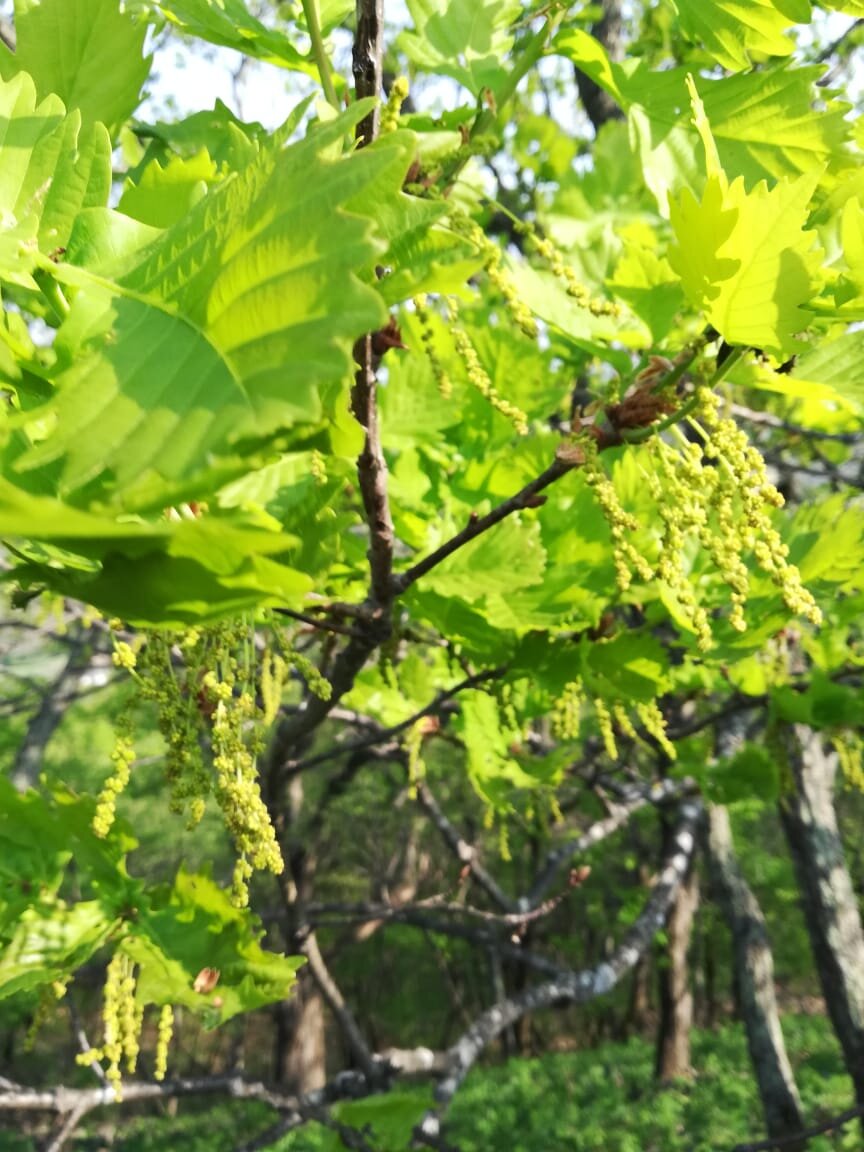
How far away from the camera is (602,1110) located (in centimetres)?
1255

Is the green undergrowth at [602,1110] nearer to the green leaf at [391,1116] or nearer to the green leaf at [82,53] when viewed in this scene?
the green leaf at [391,1116]

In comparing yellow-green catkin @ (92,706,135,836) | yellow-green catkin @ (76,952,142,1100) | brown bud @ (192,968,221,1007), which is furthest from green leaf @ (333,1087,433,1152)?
yellow-green catkin @ (92,706,135,836)

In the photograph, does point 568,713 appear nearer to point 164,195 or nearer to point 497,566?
point 497,566

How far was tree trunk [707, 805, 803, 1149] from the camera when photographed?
555 cm

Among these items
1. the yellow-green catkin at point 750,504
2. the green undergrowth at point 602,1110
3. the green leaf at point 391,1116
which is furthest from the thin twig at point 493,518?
the green undergrowth at point 602,1110

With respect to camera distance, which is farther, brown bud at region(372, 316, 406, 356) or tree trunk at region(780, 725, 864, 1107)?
tree trunk at region(780, 725, 864, 1107)

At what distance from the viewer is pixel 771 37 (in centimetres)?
116

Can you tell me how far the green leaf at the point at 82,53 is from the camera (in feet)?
3.28

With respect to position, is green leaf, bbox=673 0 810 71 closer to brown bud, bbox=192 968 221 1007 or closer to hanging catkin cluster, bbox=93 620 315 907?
hanging catkin cluster, bbox=93 620 315 907

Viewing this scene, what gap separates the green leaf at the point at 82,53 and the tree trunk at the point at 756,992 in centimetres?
631

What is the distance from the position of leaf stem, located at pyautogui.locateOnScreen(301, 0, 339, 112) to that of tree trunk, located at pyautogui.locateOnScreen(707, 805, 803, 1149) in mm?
6142

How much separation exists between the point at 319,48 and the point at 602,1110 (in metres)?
14.6

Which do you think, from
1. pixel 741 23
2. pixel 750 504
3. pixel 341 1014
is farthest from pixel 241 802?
pixel 341 1014

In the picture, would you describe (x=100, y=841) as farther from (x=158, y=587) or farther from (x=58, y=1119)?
(x=58, y=1119)
